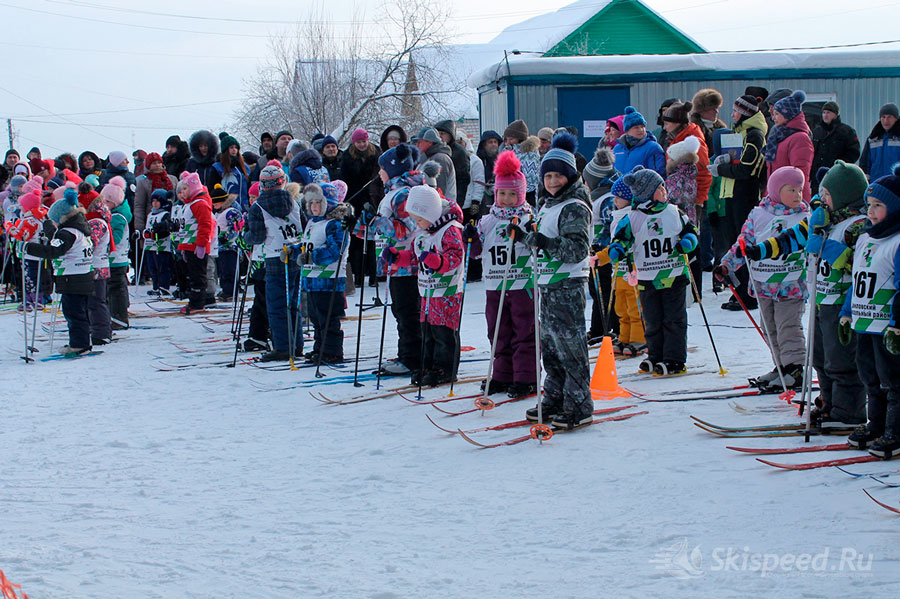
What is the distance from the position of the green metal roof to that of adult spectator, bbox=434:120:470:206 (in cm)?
1725

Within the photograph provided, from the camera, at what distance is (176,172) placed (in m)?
15.4

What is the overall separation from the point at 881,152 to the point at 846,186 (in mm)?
5661

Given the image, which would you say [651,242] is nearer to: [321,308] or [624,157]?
[624,157]

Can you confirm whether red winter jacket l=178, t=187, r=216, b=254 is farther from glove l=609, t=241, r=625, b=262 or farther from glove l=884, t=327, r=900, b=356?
glove l=884, t=327, r=900, b=356

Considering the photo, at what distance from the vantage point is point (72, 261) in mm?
9180

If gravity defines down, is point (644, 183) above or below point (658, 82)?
below

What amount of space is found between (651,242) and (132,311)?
8.29 m

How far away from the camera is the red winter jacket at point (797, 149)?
8.92 meters

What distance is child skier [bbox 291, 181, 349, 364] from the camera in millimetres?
8211

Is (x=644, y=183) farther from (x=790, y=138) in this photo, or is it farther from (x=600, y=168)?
(x=790, y=138)

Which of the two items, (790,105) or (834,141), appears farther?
(834,141)

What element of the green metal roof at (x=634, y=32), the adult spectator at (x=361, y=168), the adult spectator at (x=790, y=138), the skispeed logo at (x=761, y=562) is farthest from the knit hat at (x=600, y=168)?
the green metal roof at (x=634, y=32)

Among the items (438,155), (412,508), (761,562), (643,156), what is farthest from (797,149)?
(761,562)

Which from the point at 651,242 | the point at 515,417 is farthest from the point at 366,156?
the point at 515,417
